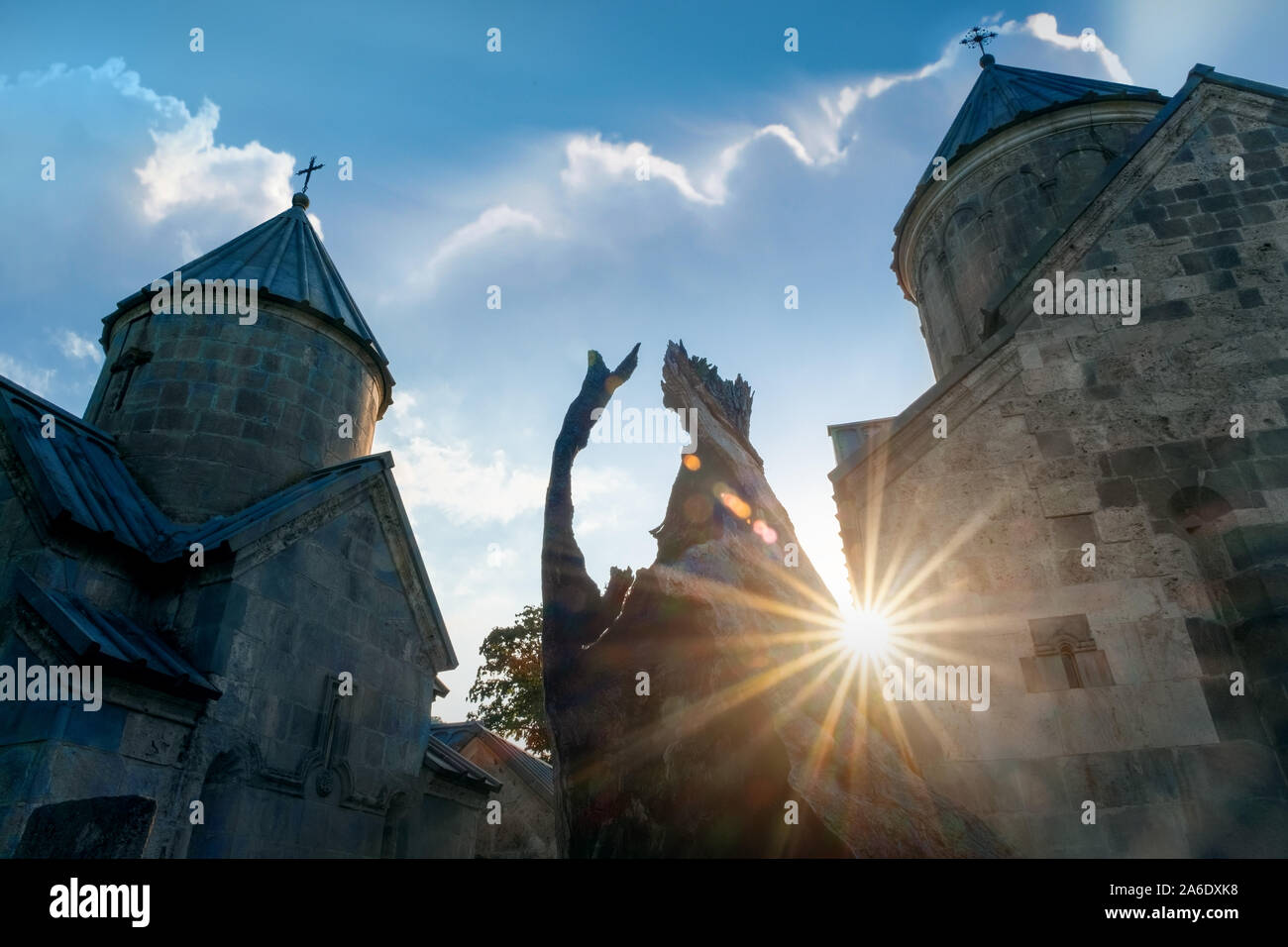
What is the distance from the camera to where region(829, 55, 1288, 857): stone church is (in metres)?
5.54

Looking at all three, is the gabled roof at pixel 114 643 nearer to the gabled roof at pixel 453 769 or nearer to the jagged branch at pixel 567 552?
the gabled roof at pixel 453 769

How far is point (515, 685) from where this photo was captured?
28.4m

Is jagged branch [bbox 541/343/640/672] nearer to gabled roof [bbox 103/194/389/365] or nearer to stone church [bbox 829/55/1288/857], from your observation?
stone church [bbox 829/55/1288/857]

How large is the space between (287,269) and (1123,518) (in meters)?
13.0

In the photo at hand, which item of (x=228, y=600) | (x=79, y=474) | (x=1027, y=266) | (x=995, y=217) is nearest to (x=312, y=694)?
(x=228, y=600)

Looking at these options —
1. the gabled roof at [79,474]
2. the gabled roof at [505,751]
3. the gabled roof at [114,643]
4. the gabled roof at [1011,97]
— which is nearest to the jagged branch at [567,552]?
the gabled roof at [114,643]

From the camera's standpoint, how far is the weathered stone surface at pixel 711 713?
371cm

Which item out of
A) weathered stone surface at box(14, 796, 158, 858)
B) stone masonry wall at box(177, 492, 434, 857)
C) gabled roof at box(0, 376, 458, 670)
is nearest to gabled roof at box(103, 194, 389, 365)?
gabled roof at box(0, 376, 458, 670)

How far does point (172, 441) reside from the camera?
438 inches

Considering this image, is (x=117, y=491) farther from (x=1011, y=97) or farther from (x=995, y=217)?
(x=1011, y=97)

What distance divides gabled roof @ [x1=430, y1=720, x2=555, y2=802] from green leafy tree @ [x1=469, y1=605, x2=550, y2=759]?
489 cm
